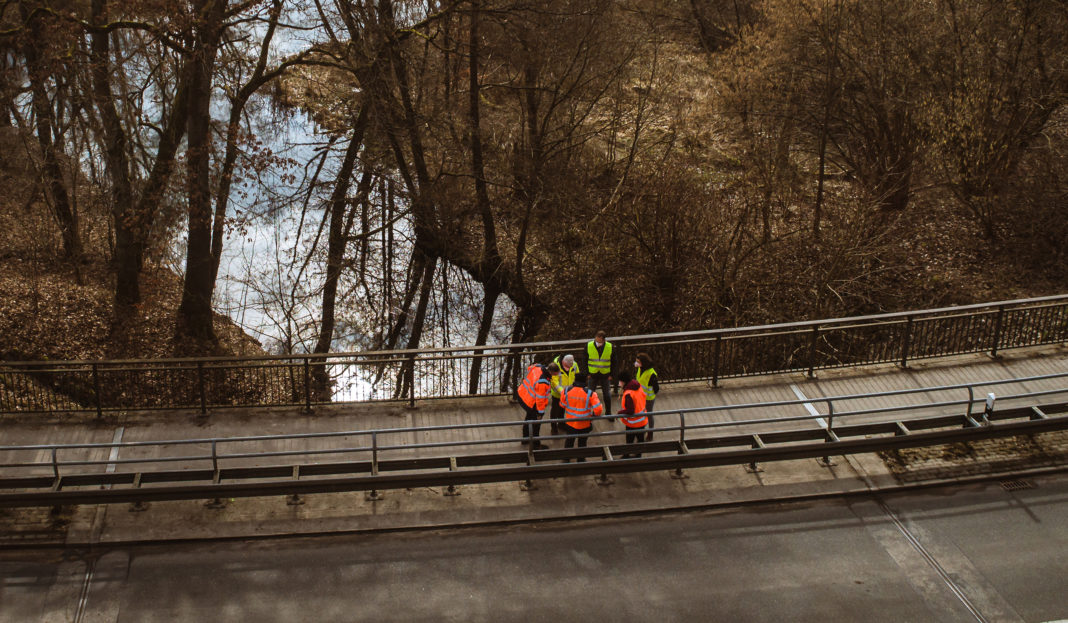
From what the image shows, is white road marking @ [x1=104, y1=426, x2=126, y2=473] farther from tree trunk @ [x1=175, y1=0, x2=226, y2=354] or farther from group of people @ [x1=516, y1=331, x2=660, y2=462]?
tree trunk @ [x1=175, y1=0, x2=226, y2=354]

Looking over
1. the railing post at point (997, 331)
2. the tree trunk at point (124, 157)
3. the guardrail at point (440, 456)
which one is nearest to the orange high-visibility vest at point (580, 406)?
the guardrail at point (440, 456)

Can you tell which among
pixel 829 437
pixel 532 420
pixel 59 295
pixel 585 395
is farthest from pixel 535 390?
pixel 59 295

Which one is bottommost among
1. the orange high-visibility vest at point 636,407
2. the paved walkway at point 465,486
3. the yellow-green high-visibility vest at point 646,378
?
the paved walkway at point 465,486

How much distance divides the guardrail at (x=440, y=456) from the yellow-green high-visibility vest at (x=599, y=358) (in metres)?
0.92

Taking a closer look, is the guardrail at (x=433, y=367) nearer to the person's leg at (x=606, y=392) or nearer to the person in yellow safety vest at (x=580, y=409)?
the person's leg at (x=606, y=392)

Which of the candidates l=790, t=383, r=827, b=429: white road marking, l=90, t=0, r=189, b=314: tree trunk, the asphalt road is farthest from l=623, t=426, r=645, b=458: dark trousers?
l=90, t=0, r=189, b=314: tree trunk

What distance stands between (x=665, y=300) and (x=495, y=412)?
8.54 meters

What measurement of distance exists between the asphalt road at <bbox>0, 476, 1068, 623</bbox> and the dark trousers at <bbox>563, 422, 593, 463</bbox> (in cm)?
107

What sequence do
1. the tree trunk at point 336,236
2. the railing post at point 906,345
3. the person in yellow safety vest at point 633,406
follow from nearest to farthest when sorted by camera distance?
the person in yellow safety vest at point 633,406, the railing post at point 906,345, the tree trunk at point 336,236

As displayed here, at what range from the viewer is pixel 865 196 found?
20.6 m

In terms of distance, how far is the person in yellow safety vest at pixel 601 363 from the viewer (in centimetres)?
1190

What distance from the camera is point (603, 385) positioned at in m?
12.2

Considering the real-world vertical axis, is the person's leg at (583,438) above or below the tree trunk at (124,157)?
below

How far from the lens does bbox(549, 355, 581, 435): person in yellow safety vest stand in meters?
11.3
